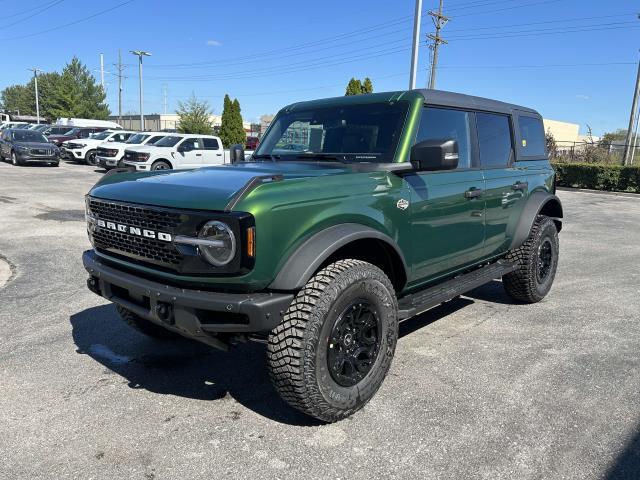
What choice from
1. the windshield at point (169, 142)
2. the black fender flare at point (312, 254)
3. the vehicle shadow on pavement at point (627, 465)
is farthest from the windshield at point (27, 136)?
the vehicle shadow on pavement at point (627, 465)

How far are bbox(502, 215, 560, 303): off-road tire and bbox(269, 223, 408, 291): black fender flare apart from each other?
2700mm

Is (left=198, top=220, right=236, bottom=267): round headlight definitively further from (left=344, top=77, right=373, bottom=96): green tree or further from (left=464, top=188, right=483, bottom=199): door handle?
(left=344, top=77, right=373, bottom=96): green tree

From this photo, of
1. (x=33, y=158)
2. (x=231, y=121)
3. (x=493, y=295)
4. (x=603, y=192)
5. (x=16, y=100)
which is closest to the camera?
(x=493, y=295)

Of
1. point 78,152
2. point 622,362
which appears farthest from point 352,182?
point 78,152

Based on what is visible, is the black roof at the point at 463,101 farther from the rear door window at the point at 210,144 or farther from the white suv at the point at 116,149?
the white suv at the point at 116,149

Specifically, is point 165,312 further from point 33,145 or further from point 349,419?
point 33,145

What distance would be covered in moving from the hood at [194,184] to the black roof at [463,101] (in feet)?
3.17

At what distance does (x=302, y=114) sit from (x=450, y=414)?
8.71ft

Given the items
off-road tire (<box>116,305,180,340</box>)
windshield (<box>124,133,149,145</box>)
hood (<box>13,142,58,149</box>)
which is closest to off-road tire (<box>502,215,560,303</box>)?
off-road tire (<box>116,305,180,340</box>)

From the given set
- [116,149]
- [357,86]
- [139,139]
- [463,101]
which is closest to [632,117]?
[357,86]

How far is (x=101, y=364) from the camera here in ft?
12.6

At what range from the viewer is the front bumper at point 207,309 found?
260cm

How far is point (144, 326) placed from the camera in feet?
13.6

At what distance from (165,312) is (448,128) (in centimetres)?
262
